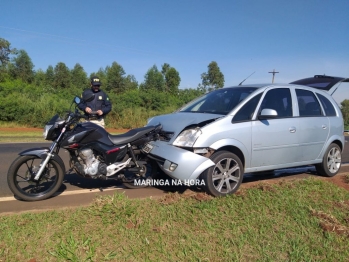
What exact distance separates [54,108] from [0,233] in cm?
2076

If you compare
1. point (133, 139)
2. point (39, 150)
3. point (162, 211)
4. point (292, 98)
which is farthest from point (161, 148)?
point (292, 98)

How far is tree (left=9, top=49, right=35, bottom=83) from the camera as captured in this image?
46.6 m

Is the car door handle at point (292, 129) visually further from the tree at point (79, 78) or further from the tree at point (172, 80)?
the tree at point (79, 78)

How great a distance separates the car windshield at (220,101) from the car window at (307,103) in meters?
1.05

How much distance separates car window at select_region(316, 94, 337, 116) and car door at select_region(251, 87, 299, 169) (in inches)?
42.2

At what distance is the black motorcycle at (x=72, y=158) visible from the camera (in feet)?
14.4

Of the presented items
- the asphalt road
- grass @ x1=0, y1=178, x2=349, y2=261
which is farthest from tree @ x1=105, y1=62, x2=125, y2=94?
grass @ x1=0, y1=178, x2=349, y2=261

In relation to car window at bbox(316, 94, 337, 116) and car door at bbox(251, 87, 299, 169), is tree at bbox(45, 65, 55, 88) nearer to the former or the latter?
car window at bbox(316, 94, 337, 116)

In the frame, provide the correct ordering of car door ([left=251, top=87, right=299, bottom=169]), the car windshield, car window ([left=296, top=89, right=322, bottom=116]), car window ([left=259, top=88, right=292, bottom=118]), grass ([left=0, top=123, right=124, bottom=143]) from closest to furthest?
1. car door ([left=251, top=87, right=299, bottom=169])
2. the car windshield
3. car window ([left=259, top=88, right=292, bottom=118])
4. car window ([left=296, top=89, right=322, bottom=116])
5. grass ([left=0, top=123, right=124, bottom=143])

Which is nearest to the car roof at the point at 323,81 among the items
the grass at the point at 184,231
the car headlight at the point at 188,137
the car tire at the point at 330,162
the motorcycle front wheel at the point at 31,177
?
the car tire at the point at 330,162

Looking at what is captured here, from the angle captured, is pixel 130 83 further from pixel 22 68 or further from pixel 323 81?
pixel 323 81

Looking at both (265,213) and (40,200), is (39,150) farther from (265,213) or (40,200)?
(265,213)

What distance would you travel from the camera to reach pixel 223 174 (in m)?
4.71

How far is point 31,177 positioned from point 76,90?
101ft
